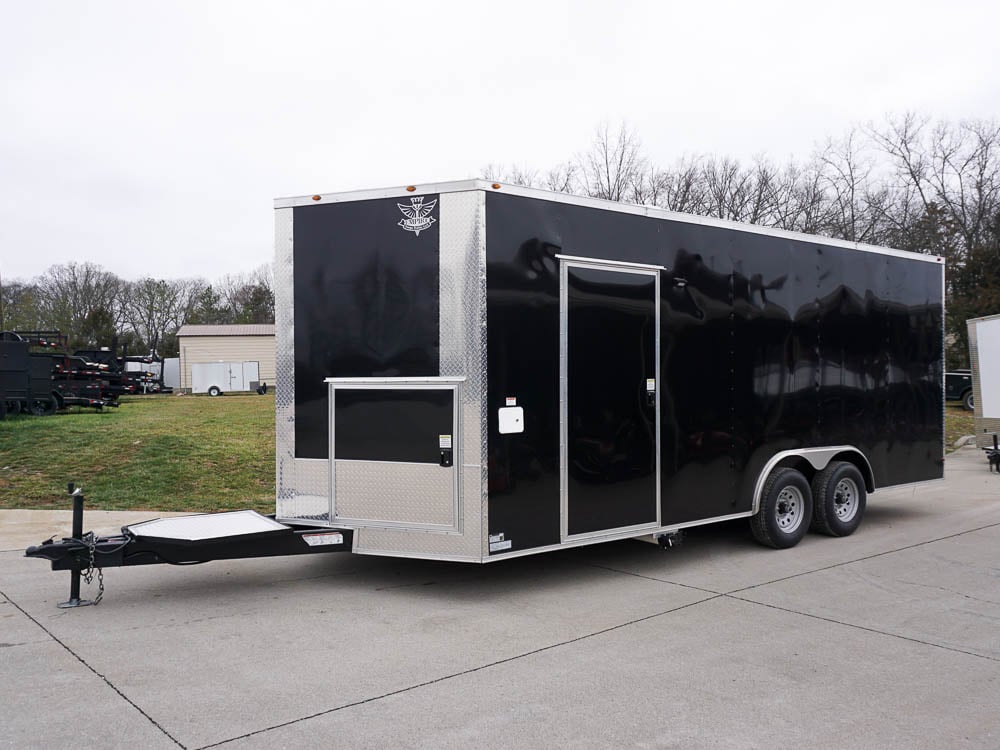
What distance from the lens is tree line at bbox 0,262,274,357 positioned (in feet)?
211

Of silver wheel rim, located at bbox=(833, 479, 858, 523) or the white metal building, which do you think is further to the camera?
the white metal building

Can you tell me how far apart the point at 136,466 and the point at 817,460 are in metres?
9.67

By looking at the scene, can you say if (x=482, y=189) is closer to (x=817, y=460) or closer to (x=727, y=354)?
(x=727, y=354)

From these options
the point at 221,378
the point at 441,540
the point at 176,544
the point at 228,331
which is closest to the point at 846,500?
the point at 441,540

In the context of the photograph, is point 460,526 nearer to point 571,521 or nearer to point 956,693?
point 571,521

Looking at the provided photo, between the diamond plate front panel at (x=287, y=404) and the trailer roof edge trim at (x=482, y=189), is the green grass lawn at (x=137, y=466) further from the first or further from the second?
the trailer roof edge trim at (x=482, y=189)

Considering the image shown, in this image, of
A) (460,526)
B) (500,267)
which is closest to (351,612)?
(460,526)

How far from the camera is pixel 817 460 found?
8359mm

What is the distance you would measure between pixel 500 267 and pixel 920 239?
33859 mm

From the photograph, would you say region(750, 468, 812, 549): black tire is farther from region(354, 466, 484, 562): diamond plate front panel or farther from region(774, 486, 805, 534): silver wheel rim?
region(354, 466, 484, 562): diamond plate front panel

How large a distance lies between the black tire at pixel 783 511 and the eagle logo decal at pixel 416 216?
4.19m

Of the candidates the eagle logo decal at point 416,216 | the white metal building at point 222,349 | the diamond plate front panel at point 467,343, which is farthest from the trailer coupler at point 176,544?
the white metal building at point 222,349

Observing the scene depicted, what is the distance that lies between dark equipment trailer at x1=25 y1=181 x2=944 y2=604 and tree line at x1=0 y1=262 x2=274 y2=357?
6180cm

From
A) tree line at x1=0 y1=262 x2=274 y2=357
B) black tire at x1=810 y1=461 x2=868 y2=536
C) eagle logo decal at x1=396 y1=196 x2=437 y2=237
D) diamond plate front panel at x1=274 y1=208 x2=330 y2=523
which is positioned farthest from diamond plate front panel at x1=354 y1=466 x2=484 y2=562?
tree line at x1=0 y1=262 x2=274 y2=357
